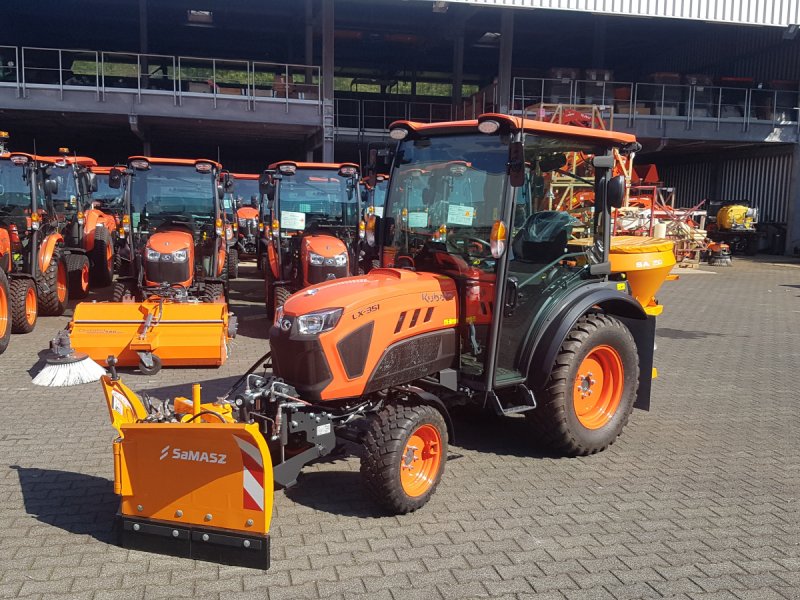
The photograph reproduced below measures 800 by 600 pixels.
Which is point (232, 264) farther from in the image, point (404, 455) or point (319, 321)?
point (404, 455)

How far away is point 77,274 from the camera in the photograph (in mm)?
11602

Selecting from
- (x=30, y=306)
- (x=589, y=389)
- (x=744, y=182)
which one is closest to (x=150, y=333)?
(x=30, y=306)

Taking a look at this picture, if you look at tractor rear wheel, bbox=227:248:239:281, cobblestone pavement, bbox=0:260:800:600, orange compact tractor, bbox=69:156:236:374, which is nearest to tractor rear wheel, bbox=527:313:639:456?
cobblestone pavement, bbox=0:260:800:600

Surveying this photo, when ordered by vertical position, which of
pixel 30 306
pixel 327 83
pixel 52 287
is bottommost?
pixel 30 306

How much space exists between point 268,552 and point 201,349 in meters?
4.27

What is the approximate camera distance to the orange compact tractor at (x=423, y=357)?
11.7 ft

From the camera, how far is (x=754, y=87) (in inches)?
1009

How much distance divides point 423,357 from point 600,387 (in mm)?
1726

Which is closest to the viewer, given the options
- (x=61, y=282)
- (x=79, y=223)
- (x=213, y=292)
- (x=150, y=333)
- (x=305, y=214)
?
(x=150, y=333)

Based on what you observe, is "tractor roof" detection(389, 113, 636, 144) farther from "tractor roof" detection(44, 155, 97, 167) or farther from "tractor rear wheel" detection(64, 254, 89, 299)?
"tractor rear wheel" detection(64, 254, 89, 299)

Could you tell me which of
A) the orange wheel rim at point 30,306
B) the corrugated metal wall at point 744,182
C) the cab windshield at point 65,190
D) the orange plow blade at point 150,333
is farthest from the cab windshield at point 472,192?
the corrugated metal wall at point 744,182

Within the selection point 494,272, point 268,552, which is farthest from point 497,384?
point 268,552

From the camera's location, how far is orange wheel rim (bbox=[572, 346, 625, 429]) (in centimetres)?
522

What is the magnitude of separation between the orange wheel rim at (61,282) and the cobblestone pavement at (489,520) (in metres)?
4.14
